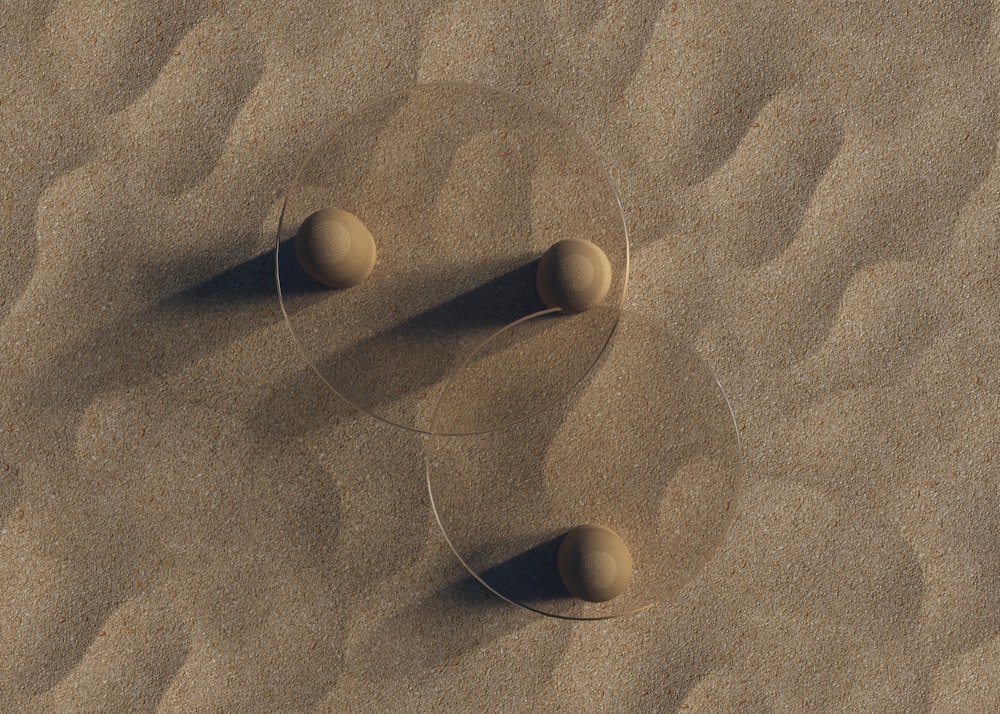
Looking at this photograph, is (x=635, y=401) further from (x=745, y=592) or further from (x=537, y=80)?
(x=537, y=80)

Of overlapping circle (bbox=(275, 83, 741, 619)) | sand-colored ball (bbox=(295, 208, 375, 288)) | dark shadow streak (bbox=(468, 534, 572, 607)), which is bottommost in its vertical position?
dark shadow streak (bbox=(468, 534, 572, 607))

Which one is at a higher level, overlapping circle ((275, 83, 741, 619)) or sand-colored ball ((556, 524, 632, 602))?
overlapping circle ((275, 83, 741, 619))

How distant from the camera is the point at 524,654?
2.81 feet

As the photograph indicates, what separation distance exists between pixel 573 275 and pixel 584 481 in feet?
0.68

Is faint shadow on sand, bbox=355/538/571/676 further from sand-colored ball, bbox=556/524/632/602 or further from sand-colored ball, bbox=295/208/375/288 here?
sand-colored ball, bbox=295/208/375/288

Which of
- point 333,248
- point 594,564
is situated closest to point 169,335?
point 333,248

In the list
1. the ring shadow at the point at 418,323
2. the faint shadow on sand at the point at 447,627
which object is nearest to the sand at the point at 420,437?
the faint shadow on sand at the point at 447,627

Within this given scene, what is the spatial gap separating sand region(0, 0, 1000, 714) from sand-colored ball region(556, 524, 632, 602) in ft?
0.48

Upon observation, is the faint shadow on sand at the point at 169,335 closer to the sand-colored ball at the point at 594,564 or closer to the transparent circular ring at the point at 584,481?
the transparent circular ring at the point at 584,481

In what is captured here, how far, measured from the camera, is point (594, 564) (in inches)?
28.1

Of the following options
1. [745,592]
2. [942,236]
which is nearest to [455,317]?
[745,592]

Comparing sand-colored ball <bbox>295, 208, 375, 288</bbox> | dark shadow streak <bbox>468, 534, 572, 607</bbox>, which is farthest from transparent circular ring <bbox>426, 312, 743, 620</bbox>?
sand-colored ball <bbox>295, 208, 375, 288</bbox>

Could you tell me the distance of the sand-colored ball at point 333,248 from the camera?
0.68 metres

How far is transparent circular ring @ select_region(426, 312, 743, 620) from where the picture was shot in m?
0.76
